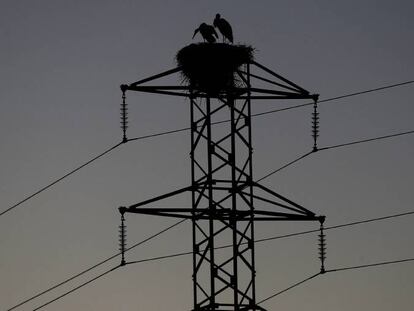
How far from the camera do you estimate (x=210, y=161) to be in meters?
23.9

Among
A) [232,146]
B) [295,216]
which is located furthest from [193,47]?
[295,216]

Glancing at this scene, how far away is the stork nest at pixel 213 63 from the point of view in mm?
24781

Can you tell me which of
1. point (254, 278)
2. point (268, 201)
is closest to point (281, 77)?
point (268, 201)

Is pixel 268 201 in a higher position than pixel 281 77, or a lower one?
lower

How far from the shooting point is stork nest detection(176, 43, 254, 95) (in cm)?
2478

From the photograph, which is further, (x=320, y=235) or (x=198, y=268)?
(x=320, y=235)

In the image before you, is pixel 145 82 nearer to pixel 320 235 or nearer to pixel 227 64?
pixel 227 64

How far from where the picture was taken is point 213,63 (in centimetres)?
2477

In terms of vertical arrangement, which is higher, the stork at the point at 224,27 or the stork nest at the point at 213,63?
the stork at the point at 224,27

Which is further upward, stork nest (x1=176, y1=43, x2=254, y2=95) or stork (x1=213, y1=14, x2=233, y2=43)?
stork (x1=213, y1=14, x2=233, y2=43)

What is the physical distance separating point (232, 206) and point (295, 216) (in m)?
1.33

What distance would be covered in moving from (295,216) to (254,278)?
1.54 m

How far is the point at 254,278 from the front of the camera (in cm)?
2369

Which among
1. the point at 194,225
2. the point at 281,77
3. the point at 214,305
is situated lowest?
the point at 214,305
